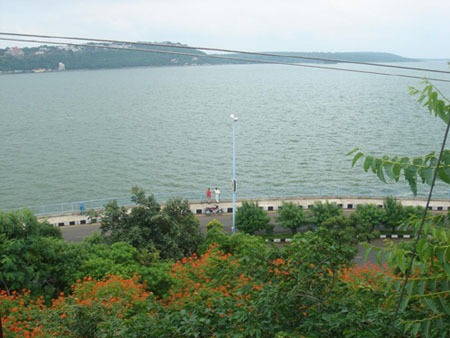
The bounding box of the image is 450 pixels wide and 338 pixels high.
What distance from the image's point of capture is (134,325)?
19.0 ft

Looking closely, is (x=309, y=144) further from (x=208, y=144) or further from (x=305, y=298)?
(x=305, y=298)

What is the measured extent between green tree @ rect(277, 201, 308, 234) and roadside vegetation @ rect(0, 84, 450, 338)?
0.16 feet

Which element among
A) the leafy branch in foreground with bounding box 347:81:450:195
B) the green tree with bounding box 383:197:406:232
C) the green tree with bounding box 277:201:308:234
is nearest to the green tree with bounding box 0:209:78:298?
the green tree with bounding box 277:201:308:234

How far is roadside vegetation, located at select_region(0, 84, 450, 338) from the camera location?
4.52 meters

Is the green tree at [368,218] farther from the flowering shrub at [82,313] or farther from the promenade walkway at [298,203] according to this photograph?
the flowering shrub at [82,313]

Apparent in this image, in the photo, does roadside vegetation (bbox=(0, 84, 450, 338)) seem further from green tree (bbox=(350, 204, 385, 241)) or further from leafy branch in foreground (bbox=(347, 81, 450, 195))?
leafy branch in foreground (bbox=(347, 81, 450, 195))

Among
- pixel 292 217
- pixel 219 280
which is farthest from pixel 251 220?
pixel 219 280

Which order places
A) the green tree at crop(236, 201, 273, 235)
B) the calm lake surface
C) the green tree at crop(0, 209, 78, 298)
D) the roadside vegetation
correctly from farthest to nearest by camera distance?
1. the calm lake surface
2. the green tree at crop(236, 201, 273, 235)
3. the green tree at crop(0, 209, 78, 298)
4. the roadside vegetation

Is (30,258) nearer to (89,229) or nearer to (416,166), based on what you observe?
(89,229)

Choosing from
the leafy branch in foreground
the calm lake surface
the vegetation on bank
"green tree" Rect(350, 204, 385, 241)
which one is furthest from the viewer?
the calm lake surface

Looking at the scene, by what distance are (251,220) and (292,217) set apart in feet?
6.02

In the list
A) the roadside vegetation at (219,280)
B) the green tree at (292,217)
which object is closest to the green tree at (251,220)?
the roadside vegetation at (219,280)

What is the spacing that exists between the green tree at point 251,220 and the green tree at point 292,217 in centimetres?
69

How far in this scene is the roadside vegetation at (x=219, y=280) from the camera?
4523 millimetres
